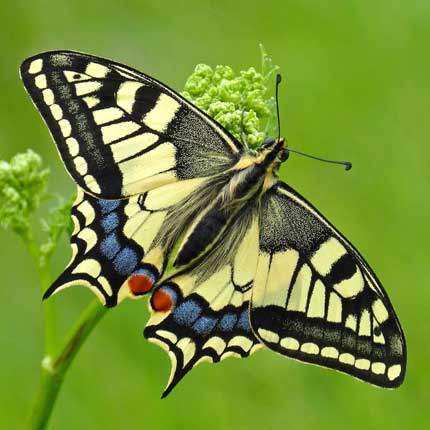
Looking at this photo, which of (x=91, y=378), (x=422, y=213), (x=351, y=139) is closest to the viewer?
(x=91, y=378)

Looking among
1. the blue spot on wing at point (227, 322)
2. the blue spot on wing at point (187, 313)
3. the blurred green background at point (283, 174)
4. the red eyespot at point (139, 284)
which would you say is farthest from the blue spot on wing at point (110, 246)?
the blurred green background at point (283, 174)

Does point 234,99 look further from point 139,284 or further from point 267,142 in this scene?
point 139,284

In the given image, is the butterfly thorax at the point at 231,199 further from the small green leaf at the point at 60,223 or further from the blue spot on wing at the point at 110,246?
the small green leaf at the point at 60,223

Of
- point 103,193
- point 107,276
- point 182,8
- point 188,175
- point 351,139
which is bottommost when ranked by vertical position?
point 107,276

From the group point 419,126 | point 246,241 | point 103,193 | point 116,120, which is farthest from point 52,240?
point 419,126

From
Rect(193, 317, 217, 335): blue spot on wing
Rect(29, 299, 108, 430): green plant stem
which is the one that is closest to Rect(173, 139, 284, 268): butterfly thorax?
Rect(193, 317, 217, 335): blue spot on wing

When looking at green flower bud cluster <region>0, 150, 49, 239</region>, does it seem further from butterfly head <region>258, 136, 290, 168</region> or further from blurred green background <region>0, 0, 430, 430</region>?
blurred green background <region>0, 0, 430, 430</region>

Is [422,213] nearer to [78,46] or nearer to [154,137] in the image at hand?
[78,46]
